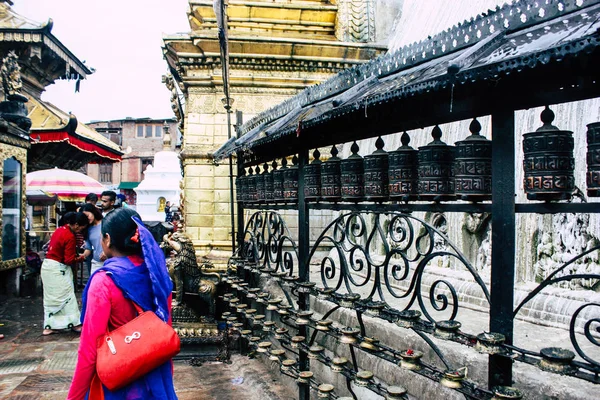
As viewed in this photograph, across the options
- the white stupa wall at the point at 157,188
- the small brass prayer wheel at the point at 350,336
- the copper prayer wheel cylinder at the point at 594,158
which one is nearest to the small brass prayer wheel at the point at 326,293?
the small brass prayer wheel at the point at 350,336

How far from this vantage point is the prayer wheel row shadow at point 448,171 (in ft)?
6.78

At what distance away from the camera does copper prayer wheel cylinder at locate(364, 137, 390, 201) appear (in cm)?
305

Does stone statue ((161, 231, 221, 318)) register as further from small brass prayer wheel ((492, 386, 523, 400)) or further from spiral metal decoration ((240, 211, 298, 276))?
small brass prayer wheel ((492, 386, 523, 400))

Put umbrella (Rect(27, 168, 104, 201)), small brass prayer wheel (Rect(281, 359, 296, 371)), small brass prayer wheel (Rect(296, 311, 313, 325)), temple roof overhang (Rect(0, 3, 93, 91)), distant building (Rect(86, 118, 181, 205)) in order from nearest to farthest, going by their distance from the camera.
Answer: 1. small brass prayer wheel (Rect(296, 311, 313, 325))
2. small brass prayer wheel (Rect(281, 359, 296, 371))
3. temple roof overhang (Rect(0, 3, 93, 91))
4. umbrella (Rect(27, 168, 104, 201))
5. distant building (Rect(86, 118, 181, 205))

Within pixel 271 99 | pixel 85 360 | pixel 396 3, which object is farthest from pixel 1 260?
pixel 396 3

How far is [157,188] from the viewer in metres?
18.6

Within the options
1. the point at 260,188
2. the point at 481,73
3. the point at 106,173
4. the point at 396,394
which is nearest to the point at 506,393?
the point at 396,394

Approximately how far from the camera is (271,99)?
26.3ft

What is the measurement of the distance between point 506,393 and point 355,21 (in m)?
7.43

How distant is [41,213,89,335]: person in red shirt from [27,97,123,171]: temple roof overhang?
18.2 ft

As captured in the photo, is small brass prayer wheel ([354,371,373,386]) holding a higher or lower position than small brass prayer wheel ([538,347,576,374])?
lower

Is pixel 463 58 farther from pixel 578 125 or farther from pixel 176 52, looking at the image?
pixel 176 52

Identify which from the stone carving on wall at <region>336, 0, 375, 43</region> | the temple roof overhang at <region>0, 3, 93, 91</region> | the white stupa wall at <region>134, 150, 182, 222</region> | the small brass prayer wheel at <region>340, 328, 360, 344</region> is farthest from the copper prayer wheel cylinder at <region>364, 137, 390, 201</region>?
the white stupa wall at <region>134, 150, 182, 222</region>

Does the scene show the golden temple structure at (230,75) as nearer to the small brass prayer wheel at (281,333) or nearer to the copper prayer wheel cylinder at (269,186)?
the copper prayer wheel cylinder at (269,186)
